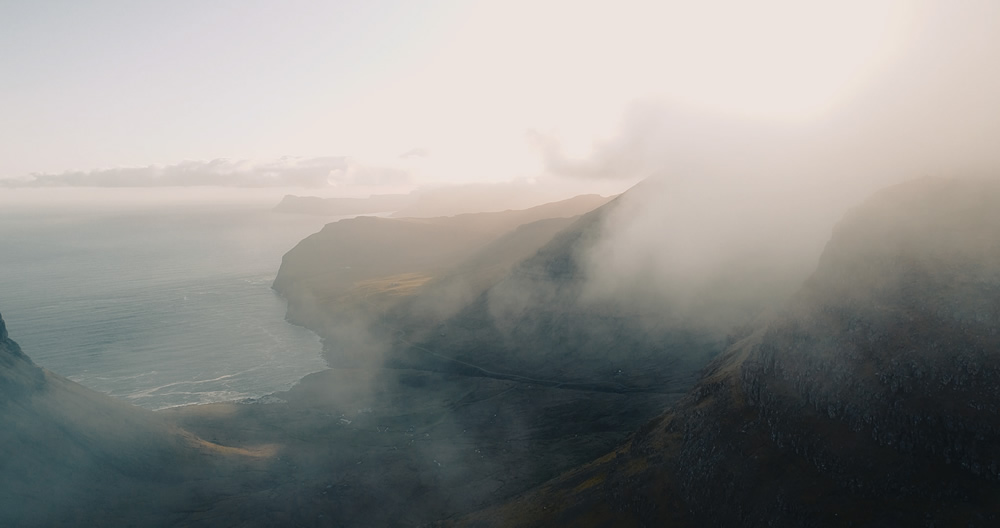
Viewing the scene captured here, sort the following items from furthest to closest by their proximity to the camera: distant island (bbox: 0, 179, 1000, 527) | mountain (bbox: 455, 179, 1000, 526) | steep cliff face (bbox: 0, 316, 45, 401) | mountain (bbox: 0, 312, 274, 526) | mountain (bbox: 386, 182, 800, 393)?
mountain (bbox: 386, 182, 800, 393) → steep cliff face (bbox: 0, 316, 45, 401) → mountain (bbox: 0, 312, 274, 526) → distant island (bbox: 0, 179, 1000, 527) → mountain (bbox: 455, 179, 1000, 526)

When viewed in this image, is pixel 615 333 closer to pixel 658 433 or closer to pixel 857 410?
pixel 658 433

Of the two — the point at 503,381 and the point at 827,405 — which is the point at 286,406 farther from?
the point at 827,405

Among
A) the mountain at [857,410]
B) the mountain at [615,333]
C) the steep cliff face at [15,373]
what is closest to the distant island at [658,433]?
the mountain at [857,410]

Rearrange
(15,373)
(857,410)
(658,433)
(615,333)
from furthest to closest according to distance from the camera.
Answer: (615,333)
(15,373)
(658,433)
(857,410)

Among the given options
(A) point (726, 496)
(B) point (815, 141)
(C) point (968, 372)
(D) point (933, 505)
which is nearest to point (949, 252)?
(C) point (968, 372)

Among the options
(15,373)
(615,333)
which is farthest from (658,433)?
(15,373)

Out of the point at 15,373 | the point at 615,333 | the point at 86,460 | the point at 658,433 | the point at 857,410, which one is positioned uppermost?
the point at 857,410

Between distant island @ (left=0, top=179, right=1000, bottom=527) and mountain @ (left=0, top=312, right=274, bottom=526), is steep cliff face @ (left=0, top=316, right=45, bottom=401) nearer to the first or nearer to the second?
mountain @ (left=0, top=312, right=274, bottom=526)

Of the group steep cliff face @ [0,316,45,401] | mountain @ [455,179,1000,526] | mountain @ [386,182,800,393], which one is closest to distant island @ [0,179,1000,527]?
mountain @ [455,179,1000,526]
